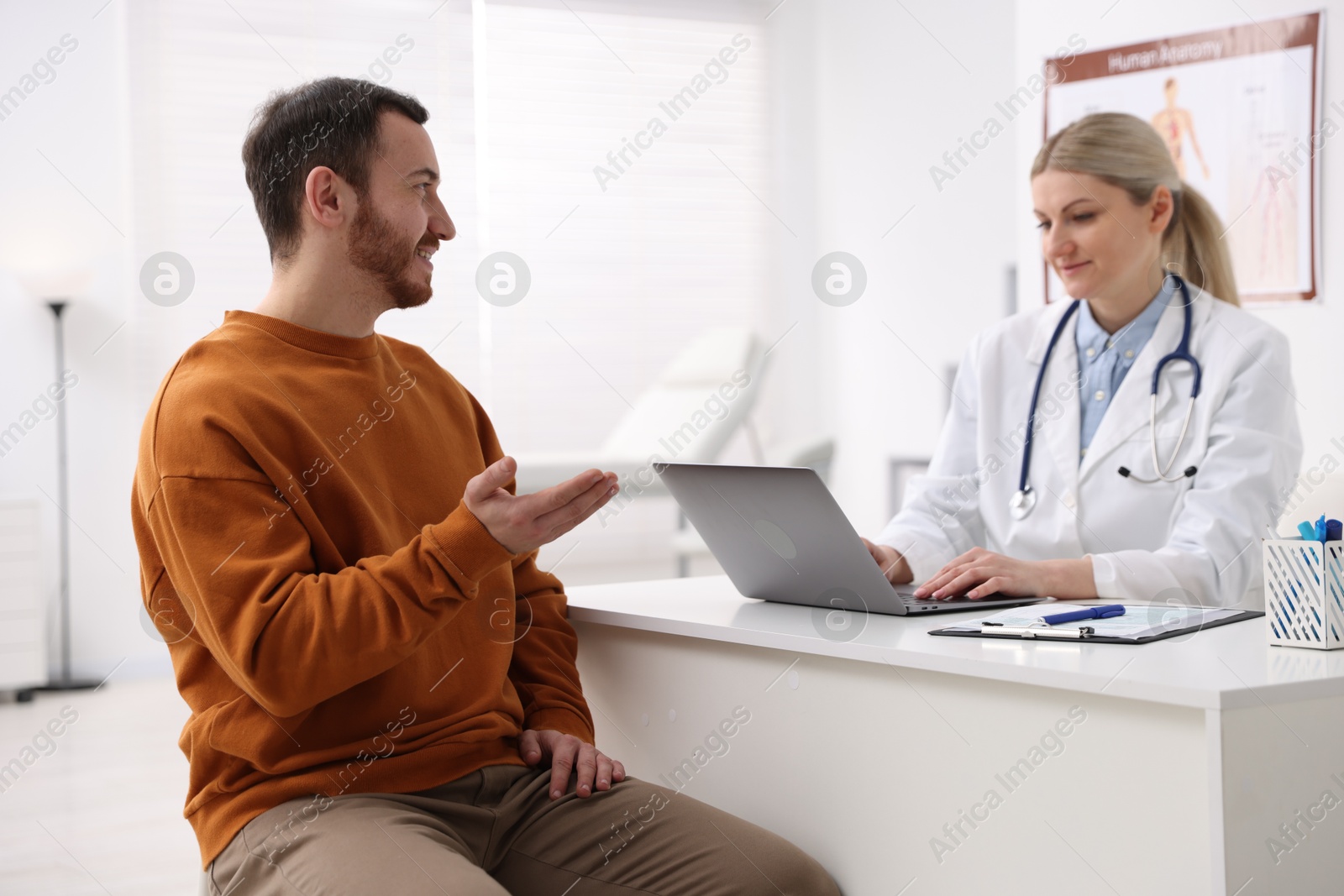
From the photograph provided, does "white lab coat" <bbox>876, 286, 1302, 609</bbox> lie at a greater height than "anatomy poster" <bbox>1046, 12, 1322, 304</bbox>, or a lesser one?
lesser

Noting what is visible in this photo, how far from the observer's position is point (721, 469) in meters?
1.32

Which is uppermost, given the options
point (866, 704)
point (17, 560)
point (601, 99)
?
point (601, 99)

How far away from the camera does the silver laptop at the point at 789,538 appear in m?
1.26

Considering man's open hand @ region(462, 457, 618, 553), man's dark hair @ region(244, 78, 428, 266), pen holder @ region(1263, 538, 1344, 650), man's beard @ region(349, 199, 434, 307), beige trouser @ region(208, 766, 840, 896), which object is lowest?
beige trouser @ region(208, 766, 840, 896)

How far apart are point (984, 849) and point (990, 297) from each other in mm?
3922

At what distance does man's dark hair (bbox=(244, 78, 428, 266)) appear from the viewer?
54.1 inches

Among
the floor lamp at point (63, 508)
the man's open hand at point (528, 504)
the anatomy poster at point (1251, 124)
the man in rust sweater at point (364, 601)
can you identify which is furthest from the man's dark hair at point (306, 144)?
the floor lamp at point (63, 508)

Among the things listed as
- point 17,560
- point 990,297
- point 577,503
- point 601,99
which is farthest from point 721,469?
point 601,99

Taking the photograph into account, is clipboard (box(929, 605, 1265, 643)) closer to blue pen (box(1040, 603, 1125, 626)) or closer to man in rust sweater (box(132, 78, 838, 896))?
blue pen (box(1040, 603, 1125, 626))

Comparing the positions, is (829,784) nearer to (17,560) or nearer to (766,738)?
(766,738)

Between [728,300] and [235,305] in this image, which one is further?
[728,300]

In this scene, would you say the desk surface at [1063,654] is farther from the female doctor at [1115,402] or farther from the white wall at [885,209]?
the white wall at [885,209]

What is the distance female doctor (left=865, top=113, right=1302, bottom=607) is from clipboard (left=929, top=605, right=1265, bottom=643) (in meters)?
Result: 0.38

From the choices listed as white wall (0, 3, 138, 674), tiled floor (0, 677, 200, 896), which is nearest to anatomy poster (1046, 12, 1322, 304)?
tiled floor (0, 677, 200, 896)
